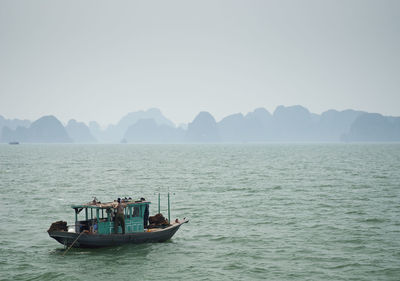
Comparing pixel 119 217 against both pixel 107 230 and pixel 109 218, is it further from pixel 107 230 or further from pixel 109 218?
pixel 107 230

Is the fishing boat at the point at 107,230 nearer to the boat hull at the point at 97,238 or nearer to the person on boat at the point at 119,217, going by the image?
the boat hull at the point at 97,238

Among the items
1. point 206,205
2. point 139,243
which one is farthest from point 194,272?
point 206,205

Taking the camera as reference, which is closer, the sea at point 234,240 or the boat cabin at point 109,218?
the sea at point 234,240

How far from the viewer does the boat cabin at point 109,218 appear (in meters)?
24.5

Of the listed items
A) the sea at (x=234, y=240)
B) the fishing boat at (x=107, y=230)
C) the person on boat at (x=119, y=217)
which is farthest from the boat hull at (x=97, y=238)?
the person on boat at (x=119, y=217)

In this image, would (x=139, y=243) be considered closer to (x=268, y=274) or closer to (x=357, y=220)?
(x=268, y=274)

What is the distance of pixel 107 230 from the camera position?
80.6 ft

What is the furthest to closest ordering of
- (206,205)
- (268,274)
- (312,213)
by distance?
1. (206,205)
2. (312,213)
3. (268,274)

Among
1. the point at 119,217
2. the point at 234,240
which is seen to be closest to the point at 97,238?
the point at 119,217

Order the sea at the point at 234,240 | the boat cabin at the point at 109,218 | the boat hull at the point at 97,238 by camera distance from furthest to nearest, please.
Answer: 1. the boat cabin at the point at 109,218
2. the boat hull at the point at 97,238
3. the sea at the point at 234,240

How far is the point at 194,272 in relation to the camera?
20.8 metres

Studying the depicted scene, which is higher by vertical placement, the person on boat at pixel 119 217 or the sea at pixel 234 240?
the person on boat at pixel 119 217

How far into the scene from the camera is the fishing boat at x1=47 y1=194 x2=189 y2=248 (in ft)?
79.4

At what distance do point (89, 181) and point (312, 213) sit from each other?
3604 centimetres
